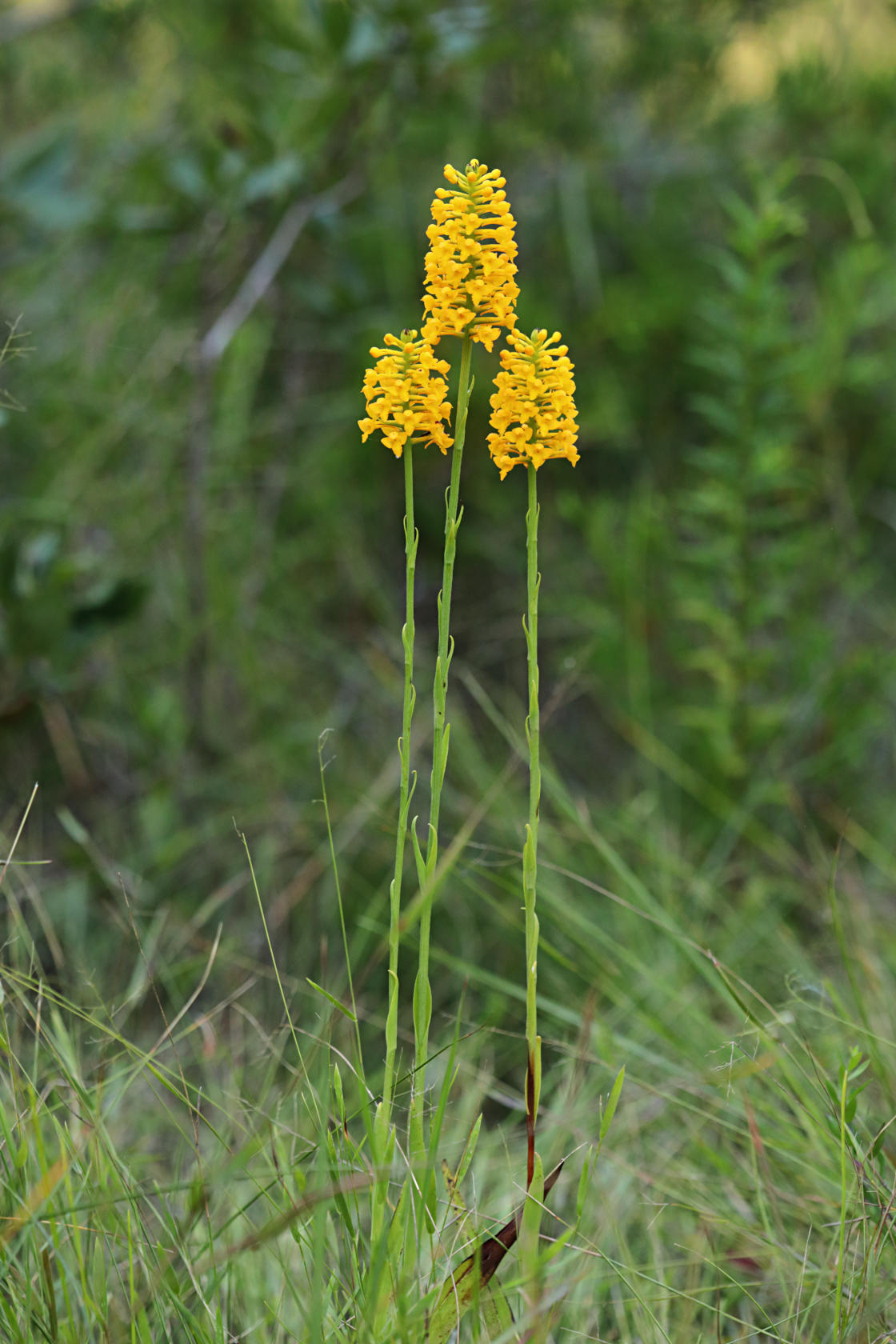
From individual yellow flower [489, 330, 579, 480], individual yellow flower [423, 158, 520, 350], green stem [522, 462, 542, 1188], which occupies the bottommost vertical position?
green stem [522, 462, 542, 1188]

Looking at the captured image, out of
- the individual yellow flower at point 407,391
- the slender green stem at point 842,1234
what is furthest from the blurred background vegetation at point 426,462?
the individual yellow flower at point 407,391

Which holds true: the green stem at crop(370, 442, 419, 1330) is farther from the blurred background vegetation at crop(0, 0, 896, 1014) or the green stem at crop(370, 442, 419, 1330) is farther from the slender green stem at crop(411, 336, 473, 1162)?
the blurred background vegetation at crop(0, 0, 896, 1014)

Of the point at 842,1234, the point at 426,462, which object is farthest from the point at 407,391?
the point at 426,462

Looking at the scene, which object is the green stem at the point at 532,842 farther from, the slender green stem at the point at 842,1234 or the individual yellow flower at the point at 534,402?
the slender green stem at the point at 842,1234

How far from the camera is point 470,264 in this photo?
862 millimetres

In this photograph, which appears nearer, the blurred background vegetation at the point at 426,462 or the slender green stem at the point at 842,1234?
the slender green stem at the point at 842,1234

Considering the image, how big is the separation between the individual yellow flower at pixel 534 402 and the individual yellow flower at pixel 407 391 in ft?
0.15

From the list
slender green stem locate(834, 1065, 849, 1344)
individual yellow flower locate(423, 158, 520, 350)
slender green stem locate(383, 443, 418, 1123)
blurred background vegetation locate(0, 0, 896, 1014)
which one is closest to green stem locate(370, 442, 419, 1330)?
slender green stem locate(383, 443, 418, 1123)

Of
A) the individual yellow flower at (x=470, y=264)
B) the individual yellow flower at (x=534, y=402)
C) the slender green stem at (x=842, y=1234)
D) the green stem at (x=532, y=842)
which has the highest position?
the individual yellow flower at (x=470, y=264)

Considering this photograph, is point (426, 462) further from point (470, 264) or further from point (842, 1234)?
point (842, 1234)

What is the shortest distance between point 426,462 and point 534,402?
192cm

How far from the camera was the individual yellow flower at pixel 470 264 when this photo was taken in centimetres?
85

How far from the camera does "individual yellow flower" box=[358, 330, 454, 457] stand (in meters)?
0.87

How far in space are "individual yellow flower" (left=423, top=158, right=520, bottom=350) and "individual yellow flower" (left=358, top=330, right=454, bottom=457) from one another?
19 millimetres
